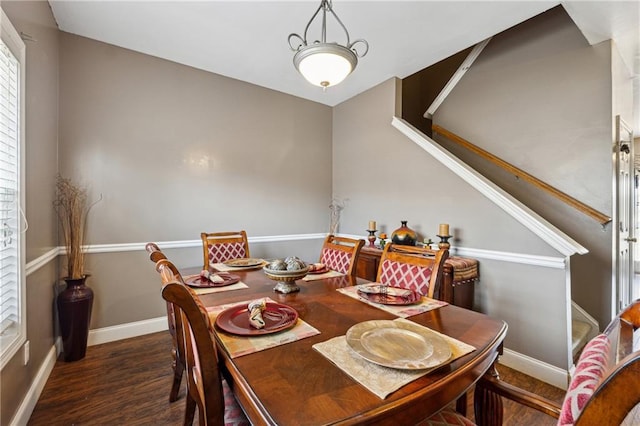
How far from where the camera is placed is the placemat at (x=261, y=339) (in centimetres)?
96

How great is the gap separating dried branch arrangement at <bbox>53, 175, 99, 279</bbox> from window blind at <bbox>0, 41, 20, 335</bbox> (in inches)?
32.9

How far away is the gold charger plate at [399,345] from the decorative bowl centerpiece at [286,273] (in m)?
0.56

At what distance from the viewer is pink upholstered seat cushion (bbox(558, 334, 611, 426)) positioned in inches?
20.8

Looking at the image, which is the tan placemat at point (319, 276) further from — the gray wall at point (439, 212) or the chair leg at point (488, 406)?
the gray wall at point (439, 212)

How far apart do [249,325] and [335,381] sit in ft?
1.54

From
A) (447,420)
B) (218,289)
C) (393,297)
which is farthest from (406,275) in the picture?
(218,289)

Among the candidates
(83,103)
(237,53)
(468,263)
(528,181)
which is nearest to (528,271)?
(468,263)

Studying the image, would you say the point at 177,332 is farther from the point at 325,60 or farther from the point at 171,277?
the point at 325,60

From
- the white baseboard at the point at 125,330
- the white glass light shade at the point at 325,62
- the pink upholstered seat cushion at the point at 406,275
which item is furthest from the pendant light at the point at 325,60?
the white baseboard at the point at 125,330

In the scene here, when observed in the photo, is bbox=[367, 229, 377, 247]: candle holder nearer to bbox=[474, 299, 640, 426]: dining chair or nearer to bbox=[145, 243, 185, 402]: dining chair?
bbox=[145, 243, 185, 402]: dining chair

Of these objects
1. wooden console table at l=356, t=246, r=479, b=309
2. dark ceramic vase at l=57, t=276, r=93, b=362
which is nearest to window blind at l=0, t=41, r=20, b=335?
dark ceramic vase at l=57, t=276, r=93, b=362

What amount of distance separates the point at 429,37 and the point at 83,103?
321 cm

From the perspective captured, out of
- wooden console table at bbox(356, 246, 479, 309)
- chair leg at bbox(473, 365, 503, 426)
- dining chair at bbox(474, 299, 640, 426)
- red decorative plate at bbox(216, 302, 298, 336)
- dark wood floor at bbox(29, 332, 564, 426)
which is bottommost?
dark wood floor at bbox(29, 332, 564, 426)

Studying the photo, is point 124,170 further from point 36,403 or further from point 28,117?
point 36,403
